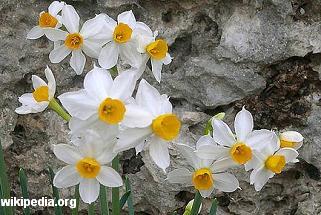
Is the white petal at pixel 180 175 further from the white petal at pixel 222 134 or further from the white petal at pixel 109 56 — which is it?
the white petal at pixel 109 56

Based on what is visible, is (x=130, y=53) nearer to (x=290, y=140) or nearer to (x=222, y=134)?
(x=222, y=134)

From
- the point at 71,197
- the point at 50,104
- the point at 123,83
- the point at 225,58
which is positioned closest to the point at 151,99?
the point at 123,83

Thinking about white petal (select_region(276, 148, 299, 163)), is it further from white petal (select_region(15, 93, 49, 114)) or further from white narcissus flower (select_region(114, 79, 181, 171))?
white petal (select_region(15, 93, 49, 114))

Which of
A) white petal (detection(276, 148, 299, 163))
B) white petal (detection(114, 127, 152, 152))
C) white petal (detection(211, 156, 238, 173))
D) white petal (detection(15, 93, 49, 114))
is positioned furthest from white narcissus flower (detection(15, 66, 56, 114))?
white petal (detection(276, 148, 299, 163))

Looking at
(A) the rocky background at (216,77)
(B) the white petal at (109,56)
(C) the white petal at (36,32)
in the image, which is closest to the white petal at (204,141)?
(B) the white petal at (109,56)

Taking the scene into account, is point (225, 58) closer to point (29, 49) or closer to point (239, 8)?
point (239, 8)

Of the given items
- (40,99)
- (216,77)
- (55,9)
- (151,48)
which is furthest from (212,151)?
(216,77)

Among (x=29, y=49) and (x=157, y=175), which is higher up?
(x=29, y=49)
